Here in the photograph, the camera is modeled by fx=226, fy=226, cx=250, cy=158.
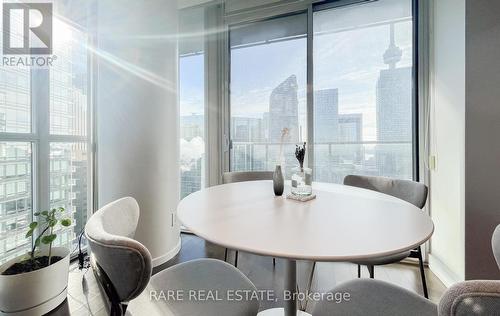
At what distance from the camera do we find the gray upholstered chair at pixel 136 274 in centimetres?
57

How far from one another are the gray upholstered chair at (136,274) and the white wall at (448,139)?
1.77 m

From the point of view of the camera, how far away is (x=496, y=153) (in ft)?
4.95

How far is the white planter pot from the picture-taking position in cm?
137

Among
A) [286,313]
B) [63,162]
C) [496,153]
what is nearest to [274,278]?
[286,313]

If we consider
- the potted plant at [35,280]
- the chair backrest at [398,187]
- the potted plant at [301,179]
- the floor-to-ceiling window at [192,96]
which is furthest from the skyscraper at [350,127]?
the potted plant at [35,280]

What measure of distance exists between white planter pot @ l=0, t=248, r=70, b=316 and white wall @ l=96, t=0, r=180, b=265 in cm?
62

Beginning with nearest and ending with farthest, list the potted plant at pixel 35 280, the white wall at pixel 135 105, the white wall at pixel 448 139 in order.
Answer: the potted plant at pixel 35 280 < the white wall at pixel 448 139 < the white wall at pixel 135 105

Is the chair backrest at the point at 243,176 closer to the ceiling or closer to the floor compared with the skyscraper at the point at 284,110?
closer to the floor

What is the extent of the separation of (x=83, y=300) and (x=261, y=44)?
10.2ft

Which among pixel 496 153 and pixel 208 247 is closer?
pixel 496 153

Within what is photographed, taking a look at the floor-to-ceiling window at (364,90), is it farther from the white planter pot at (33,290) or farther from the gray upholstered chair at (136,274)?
the white planter pot at (33,290)

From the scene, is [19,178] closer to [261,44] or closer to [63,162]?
[63,162]

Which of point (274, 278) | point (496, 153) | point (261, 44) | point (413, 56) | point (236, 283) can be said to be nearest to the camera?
point (236, 283)

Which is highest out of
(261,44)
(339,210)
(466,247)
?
(261,44)
